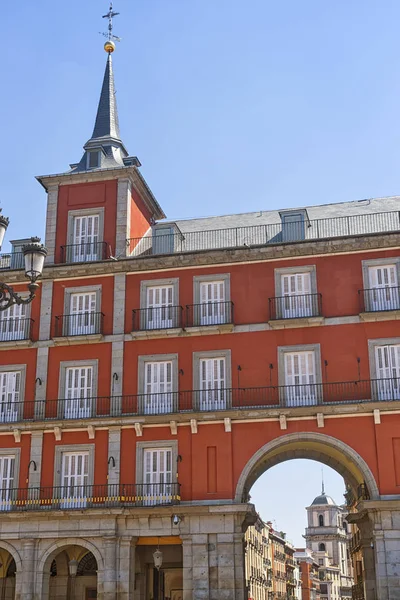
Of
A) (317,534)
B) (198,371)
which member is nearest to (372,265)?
(198,371)

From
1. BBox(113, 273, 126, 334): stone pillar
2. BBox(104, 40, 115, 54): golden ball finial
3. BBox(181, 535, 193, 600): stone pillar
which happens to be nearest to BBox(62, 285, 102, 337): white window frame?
BBox(113, 273, 126, 334): stone pillar

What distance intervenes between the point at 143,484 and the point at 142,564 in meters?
4.07

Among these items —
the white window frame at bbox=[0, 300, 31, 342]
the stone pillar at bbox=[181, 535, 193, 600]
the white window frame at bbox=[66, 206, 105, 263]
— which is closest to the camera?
the stone pillar at bbox=[181, 535, 193, 600]

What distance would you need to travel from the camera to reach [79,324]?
3322 cm

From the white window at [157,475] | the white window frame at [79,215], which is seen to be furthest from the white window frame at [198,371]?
the white window frame at [79,215]

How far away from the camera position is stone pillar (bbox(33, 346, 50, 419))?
32.1m

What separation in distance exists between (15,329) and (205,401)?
29.7ft

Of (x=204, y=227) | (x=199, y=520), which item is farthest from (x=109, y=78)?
(x=199, y=520)

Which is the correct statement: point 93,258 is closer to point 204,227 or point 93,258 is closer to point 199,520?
point 204,227

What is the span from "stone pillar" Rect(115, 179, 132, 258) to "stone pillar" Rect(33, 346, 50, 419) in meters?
5.28

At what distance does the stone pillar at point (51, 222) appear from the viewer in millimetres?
34906

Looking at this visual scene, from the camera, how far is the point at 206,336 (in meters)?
31.8

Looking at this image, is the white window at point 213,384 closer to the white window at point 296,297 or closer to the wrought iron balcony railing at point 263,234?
the white window at point 296,297

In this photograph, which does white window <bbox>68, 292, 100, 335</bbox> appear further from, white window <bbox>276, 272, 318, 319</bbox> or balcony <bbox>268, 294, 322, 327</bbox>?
white window <bbox>276, 272, 318, 319</bbox>
